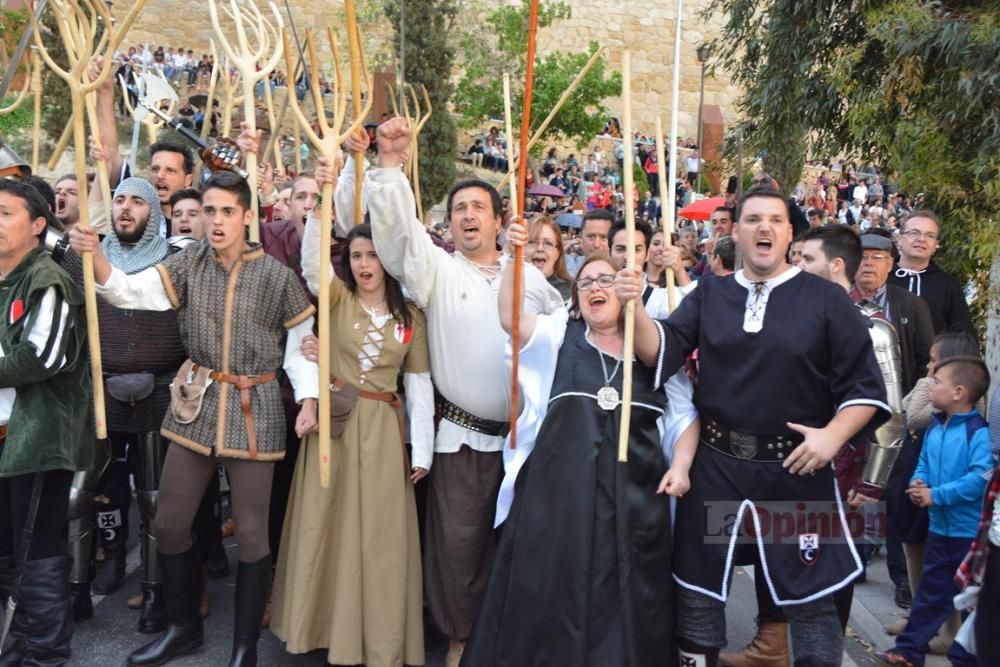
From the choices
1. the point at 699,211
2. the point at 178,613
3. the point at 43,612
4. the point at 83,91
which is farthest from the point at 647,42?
the point at 43,612

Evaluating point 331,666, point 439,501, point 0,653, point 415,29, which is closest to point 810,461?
point 439,501

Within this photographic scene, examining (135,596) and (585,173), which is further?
(585,173)

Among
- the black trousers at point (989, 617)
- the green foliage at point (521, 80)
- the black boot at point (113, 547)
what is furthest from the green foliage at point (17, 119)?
the black trousers at point (989, 617)

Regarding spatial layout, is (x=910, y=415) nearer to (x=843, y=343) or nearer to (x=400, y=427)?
(x=843, y=343)

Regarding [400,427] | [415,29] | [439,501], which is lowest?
[439,501]

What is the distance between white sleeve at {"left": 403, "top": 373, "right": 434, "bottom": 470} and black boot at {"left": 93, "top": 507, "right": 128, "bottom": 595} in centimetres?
159

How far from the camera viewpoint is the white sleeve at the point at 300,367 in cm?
386

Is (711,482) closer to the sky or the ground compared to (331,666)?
closer to the sky

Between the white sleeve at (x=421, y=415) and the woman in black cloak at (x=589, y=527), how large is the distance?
50cm

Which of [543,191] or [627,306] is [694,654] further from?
[543,191]

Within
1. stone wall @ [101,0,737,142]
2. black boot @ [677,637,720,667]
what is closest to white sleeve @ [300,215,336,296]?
black boot @ [677,637,720,667]

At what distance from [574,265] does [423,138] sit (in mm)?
11906

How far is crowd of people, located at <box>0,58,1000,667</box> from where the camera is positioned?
3.38 m

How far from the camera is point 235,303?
12.4ft
